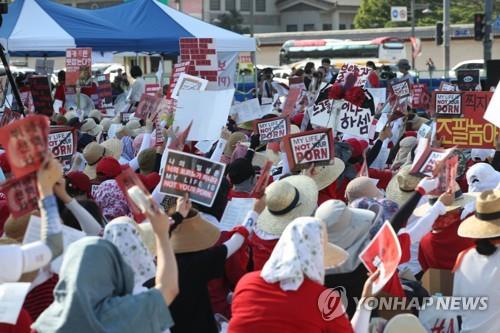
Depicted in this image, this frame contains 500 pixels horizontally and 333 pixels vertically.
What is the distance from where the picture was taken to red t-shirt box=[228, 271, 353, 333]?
12.5ft

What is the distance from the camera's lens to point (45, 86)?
45.2 ft

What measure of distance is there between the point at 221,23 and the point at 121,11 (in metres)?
52.9

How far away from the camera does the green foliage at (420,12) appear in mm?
64062

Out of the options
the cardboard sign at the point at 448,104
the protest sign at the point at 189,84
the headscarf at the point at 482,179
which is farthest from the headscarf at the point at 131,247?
the cardboard sign at the point at 448,104

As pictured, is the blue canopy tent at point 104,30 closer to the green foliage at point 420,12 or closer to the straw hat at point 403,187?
the straw hat at point 403,187

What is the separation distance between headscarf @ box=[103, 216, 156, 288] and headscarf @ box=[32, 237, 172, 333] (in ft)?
0.97

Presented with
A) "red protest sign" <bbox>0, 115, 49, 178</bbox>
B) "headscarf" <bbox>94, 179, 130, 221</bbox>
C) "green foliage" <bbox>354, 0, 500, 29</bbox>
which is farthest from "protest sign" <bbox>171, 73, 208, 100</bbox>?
"green foliage" <bbox>354, 0, 500, 29</bbox>

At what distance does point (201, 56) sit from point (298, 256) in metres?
7.73

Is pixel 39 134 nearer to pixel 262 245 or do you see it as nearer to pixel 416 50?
pixel 262 245

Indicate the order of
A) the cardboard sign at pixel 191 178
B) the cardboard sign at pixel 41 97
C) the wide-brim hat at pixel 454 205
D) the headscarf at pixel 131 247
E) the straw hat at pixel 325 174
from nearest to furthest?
the headscarf at pixel 131 247
the cardboard sign at pixel 191 178
the wide-brim hat at pixel 454 205
the straw hat at pixel 325 174
the cardboard sign at pixel 41 97

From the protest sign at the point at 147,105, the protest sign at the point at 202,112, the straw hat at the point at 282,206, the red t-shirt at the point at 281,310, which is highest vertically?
the protest sign at the point at 202,112

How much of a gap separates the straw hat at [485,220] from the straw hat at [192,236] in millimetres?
1292

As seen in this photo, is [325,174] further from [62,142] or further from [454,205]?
[62,142]

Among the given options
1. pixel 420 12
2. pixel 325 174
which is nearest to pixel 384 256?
pixel 325 174
